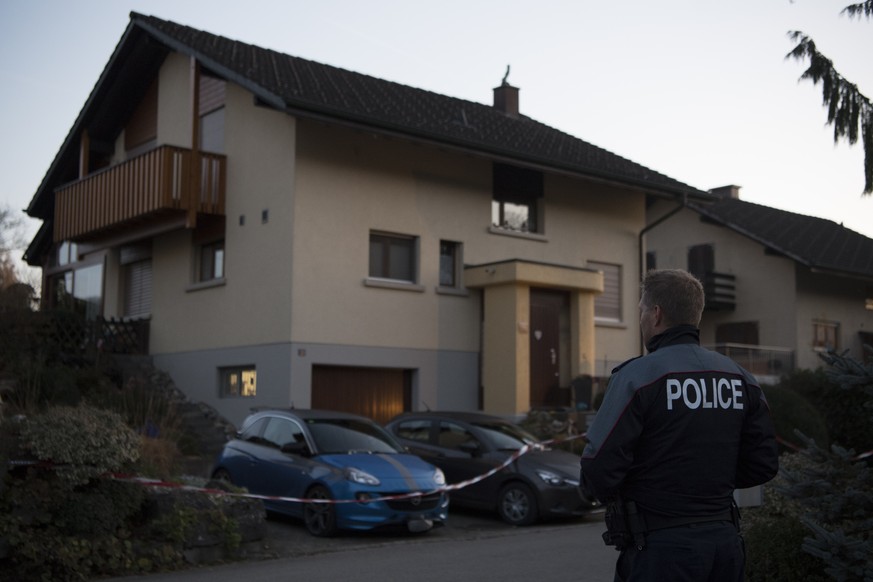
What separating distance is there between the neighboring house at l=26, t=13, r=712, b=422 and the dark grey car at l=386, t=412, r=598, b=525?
4269mm

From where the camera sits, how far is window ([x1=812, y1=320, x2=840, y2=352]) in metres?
30.8

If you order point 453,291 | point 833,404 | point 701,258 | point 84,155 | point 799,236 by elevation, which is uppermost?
point 84,155

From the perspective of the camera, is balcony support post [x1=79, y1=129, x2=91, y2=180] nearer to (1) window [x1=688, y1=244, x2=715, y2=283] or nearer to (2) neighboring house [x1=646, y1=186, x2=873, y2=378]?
(2) neighboring house [x1=646, y1=186, x2=873, y2=378]

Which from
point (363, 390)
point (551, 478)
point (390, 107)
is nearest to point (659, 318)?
point (551, 478)

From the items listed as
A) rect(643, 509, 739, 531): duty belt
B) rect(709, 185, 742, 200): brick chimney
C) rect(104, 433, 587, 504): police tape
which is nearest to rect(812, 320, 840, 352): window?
rect(709, 185, 742, 200): brick chimney

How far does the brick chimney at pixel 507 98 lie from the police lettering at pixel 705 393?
2525 centimetres

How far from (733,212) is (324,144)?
1815 cm

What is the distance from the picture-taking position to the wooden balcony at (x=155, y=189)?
20359 mm

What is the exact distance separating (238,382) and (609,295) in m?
9.12

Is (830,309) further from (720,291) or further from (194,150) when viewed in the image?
(194,150)

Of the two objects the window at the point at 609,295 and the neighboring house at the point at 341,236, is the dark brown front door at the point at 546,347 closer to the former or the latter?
the neighboring house at the point at 341,236

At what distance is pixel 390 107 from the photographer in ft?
70.2

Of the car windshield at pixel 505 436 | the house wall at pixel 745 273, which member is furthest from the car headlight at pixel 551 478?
the house wall at pixel 745 273

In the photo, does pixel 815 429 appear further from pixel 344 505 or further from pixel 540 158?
pixel 344 505
